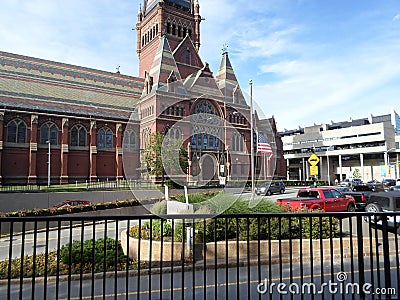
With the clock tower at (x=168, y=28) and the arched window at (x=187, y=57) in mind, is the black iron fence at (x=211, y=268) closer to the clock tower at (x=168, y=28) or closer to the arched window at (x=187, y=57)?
the arched window at (x=187, y=57)

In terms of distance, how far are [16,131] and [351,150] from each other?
3135 inches

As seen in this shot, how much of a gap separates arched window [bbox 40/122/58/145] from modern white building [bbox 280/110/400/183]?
60.2 m

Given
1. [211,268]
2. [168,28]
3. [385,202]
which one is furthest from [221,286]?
[168,28]

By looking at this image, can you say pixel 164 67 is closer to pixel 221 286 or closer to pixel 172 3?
pixel 172 3

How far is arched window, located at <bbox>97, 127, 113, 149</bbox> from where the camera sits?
4628 centimetres

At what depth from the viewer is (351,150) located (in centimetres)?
8481

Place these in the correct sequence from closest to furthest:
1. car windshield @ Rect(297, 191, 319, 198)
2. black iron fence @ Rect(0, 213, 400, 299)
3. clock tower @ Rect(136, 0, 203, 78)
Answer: black iron fence @ Rect(0, 213, 400, 299)
car windshield @ Rect(297, 191, 319, 198)
clock tower @ Rect(136, 0, 203, 78)

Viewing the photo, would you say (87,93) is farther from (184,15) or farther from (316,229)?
(316,229)

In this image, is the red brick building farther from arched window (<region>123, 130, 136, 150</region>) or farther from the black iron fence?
the black iron fence

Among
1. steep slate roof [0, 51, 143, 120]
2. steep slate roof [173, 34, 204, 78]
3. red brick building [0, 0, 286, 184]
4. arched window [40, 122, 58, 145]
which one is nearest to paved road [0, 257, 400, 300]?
red brick building [0, 0, 286, 184]

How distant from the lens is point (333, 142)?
90125 millimetres

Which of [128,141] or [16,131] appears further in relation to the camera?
[16,131]

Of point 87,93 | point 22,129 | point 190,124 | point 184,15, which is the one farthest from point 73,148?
point 190,124

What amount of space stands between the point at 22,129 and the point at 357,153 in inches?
3121
